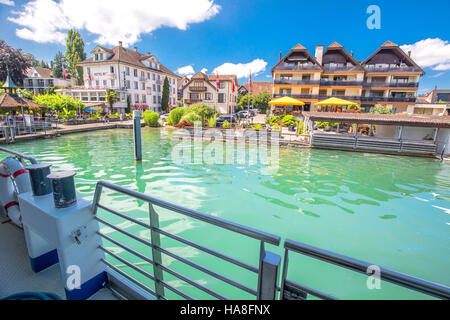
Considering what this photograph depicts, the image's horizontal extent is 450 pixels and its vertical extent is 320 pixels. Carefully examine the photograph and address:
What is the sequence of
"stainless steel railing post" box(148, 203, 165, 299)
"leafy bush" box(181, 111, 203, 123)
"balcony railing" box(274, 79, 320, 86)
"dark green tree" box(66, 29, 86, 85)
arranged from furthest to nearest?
"dark green tree" box(66, 29, 86, 85) → "balcony railing" box(274, 79, 320, 86) → "leafy bush" box(181, 111, 203, 123) → "stainless steel railing post" box(148, 203, 165, 299)

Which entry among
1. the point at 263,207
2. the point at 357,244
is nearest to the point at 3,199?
the point at 263,207

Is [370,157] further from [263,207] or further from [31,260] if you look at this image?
[31,260]

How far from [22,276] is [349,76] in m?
40.6

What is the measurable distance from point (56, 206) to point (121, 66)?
48257 mm

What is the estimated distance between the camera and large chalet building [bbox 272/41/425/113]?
33375mm

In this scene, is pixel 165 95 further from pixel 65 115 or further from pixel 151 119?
pixel 65 115

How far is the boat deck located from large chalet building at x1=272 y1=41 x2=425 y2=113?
36.1m

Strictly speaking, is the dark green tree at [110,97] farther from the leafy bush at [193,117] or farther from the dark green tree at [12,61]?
the dark green tree at [12,61]

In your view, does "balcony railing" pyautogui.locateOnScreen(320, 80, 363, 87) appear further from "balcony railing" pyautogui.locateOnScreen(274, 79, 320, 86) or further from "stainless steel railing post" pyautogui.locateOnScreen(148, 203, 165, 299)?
"stainless steel railing post" pyautogui.locateOnScreen(148, 203, 165, 299)

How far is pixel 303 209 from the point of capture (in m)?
7.43

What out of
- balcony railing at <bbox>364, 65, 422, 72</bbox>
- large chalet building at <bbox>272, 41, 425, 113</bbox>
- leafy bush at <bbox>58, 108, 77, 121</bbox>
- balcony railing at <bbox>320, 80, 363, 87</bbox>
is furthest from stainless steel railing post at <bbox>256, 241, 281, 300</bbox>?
balcony railing at <bbox>364, 65, 422, 72</bbox>

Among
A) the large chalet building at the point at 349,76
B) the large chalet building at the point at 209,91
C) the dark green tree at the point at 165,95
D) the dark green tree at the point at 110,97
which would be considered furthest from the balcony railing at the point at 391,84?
the dark green tree at the point at 110,97

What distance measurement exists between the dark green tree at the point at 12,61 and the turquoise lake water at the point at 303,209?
4859 centimetres

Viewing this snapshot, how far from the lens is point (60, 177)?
219 centimetres
